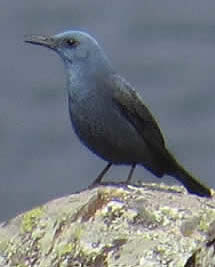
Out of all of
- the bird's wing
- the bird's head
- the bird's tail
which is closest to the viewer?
the bird's tail

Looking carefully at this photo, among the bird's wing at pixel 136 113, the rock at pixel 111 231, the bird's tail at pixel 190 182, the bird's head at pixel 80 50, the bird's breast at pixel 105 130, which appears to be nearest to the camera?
the rock at pixel 111 231

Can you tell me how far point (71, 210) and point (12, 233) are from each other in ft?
0.96

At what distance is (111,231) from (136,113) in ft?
7.26

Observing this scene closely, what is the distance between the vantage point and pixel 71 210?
483 cm

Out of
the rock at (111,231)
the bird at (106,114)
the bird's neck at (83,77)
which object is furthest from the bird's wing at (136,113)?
the rock at (111,231)

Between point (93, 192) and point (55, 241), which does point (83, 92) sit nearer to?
point (93, 192)

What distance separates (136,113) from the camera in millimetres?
6719

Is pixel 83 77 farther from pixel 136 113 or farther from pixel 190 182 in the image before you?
pixel 190 182

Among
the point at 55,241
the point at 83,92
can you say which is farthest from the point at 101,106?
the point at 55,241

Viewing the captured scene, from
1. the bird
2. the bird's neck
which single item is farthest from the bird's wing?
the bird's neck

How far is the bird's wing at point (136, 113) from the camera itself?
21.7 ft

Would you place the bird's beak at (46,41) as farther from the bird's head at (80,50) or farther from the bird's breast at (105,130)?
the bird's breast at (105,130)

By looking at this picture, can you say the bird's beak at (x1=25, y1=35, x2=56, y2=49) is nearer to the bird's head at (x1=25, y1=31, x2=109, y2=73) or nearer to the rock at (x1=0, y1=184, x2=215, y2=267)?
the bird's head at (x1=25, y1=31, x2=109, y2=73)

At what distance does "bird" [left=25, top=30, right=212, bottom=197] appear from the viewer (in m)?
6.36
